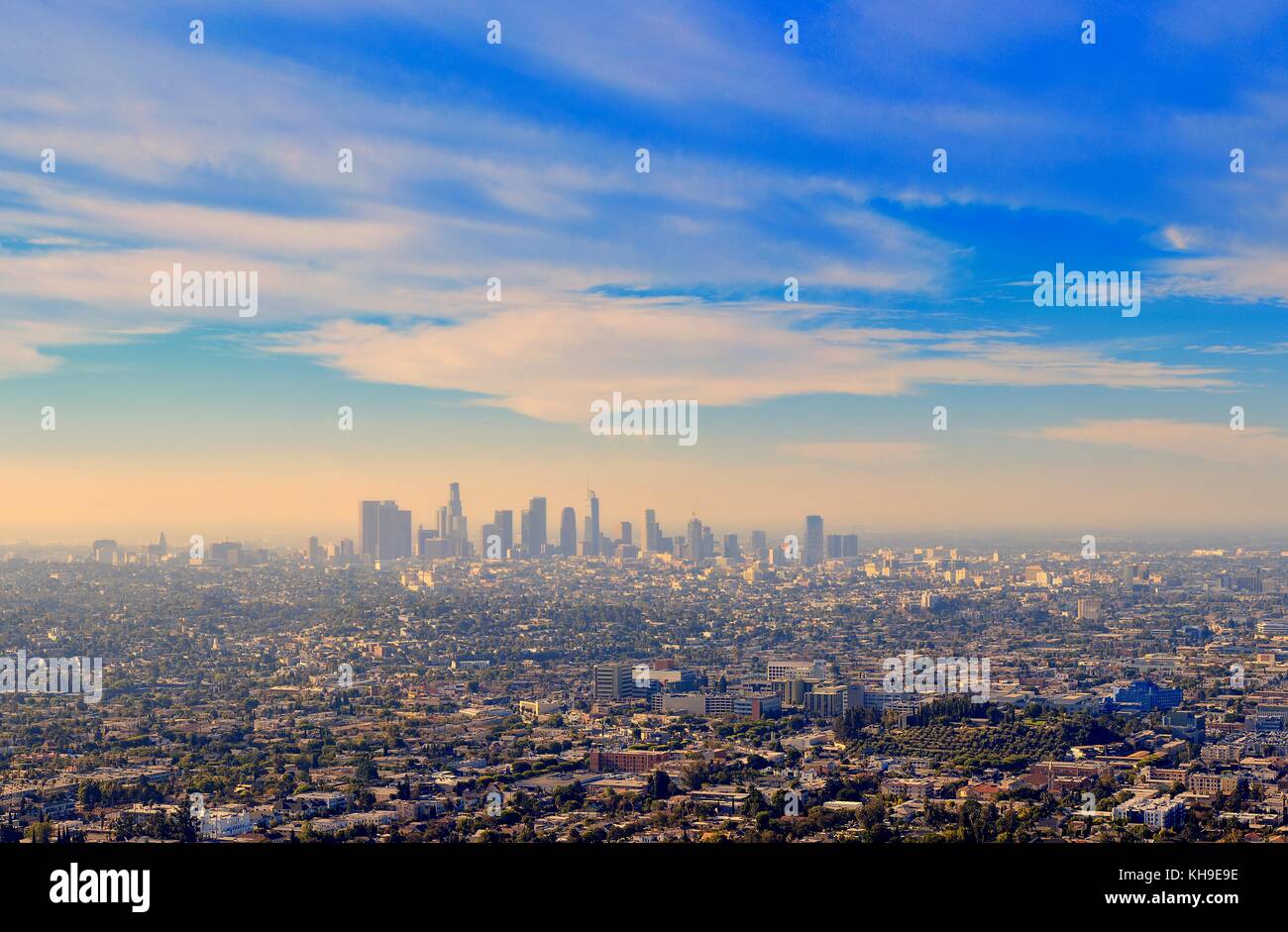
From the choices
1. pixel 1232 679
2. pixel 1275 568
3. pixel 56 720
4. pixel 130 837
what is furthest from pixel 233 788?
pixel 1275 568

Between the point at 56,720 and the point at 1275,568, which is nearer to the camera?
the point at 56,720

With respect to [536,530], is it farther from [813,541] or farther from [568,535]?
[813,541]

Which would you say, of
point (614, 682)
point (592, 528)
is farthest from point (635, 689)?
point (592, 528)
